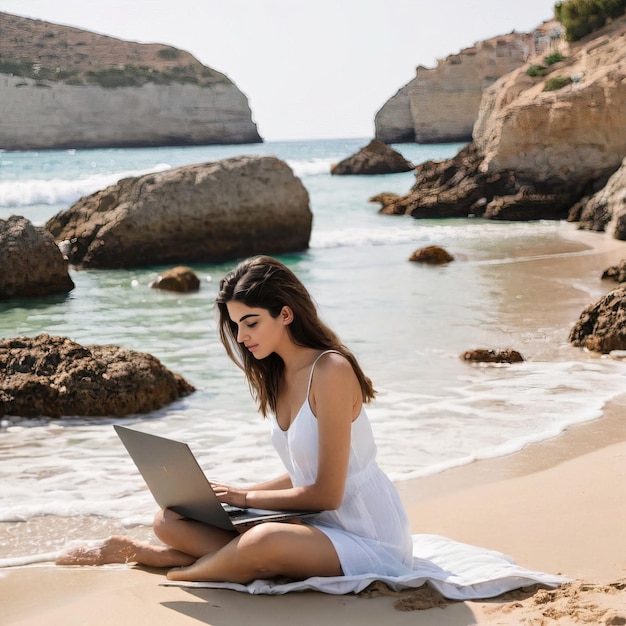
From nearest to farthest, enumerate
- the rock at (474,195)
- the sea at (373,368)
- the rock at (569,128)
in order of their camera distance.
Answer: the sea at (373,368)
the rock at (569,128)
the rock at (474,195)

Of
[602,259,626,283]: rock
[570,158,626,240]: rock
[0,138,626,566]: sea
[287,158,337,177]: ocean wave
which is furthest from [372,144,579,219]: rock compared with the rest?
[287,158,337,177]: ocean wave

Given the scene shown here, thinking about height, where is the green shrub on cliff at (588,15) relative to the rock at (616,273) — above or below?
above

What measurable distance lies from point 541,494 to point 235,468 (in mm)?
1916

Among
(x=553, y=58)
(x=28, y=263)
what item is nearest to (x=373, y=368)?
(x=28, y=263)

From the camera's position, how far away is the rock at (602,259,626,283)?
13016 millimetres

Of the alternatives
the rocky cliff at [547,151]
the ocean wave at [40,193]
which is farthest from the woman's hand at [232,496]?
the ocean wave at [40,193]

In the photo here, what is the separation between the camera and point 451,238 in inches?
802

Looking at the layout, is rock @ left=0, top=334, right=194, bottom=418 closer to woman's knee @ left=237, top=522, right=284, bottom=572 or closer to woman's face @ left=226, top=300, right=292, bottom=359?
woman's face @ left=226, top=300, right=292, bottom=359

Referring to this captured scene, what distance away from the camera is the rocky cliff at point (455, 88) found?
79625mm

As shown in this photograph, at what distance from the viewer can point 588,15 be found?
31.6 m

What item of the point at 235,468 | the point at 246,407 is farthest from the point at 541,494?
the point at 246,407

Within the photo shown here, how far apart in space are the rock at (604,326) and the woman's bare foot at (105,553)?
5.71 metres

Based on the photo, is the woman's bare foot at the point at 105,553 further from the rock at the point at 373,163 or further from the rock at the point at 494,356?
the rock at the point at 373,163

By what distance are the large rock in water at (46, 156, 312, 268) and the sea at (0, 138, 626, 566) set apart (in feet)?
1.54
